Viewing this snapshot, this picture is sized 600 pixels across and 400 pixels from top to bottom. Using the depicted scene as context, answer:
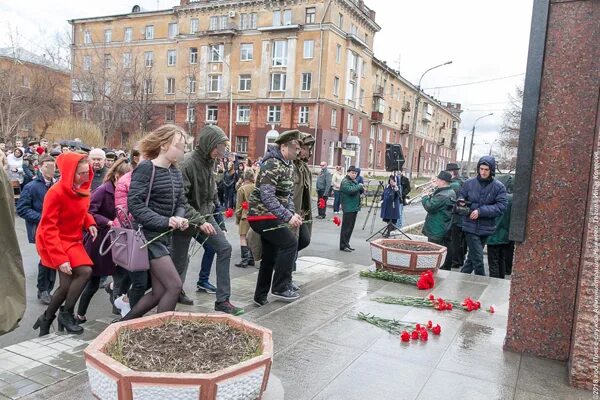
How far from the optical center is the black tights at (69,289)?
433 centimetres

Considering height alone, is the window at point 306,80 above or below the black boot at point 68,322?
above

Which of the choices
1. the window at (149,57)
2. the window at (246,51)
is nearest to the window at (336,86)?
the window at (246,51)

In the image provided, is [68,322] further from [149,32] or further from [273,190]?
[149,32]

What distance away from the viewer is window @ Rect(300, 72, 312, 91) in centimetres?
4428

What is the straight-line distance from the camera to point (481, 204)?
23.4ft

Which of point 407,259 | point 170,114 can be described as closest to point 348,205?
point 407,259

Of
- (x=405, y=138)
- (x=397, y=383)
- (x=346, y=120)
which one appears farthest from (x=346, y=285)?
(x=405, y=138)

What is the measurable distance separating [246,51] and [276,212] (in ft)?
147

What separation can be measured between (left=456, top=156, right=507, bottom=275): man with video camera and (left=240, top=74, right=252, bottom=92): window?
41580mm

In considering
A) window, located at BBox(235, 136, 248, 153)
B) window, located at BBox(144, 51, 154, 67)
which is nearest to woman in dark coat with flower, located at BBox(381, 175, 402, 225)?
window, located at BBox(235, 136, 248, 153)

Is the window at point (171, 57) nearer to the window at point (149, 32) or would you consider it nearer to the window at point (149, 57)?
the window at point (149, 57)

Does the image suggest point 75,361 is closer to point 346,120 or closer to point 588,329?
point 588,329

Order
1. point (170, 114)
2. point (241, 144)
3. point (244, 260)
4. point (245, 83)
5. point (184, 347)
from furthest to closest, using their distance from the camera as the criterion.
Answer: point (170, 114)
point (241, 144)
point (245, 83)
point (244, 260)
point (184, 347)

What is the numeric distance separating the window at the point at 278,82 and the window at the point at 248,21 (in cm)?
554
